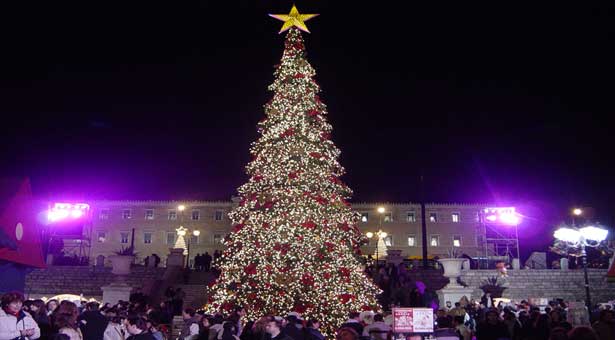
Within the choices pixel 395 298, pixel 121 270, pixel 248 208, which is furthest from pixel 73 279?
pixel 395 298

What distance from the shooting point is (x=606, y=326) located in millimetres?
8406

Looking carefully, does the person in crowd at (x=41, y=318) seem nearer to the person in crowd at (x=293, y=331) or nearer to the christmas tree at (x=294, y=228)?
the person in crowd at (x=293, y=331)

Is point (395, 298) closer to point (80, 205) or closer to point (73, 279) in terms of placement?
point (73, 279)

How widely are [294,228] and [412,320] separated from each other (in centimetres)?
983

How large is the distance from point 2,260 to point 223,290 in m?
6.74

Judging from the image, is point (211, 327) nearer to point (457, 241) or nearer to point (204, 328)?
point (204, 328)

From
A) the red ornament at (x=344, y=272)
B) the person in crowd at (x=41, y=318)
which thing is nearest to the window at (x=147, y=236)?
the red ornament at (x=344, y=272)

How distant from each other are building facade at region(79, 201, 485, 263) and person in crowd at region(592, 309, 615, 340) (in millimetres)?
53982

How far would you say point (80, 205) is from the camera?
46.3m

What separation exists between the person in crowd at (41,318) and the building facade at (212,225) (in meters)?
51.7

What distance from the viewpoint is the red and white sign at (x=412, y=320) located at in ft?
24.5

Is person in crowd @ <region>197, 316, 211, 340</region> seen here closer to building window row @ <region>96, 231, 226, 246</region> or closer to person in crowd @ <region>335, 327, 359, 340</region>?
person in crowd @ <region>335, 327, 359, 340</region>

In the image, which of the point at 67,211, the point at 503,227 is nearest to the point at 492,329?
the point at 67,211

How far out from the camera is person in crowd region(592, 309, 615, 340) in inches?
329
